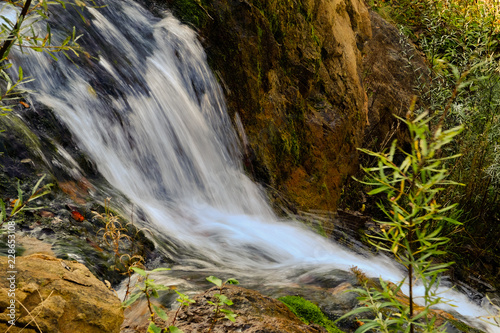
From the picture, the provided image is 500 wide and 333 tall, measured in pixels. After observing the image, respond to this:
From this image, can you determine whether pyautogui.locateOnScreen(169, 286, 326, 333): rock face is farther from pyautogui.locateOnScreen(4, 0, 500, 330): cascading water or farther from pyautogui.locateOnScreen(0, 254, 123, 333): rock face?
pyautogui.locateOnScreen(4, 0, 500, 330): cascading water

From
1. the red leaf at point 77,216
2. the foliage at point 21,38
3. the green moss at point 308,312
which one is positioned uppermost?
the foliage at point 21,38

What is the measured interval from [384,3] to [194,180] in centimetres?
778

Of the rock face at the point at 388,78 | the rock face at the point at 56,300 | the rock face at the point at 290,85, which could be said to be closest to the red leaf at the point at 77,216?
the rock face at the point at 56,300

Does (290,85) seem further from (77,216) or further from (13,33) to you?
(13,33)

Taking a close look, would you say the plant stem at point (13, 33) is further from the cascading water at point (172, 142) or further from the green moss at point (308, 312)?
the cascading water at point (172, 142)

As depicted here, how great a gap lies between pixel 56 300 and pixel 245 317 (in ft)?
2.44

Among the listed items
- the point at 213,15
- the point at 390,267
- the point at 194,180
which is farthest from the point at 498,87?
the point at 194,180

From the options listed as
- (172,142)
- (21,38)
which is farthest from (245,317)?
(172,142)

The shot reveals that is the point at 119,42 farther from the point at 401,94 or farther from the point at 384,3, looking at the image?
the point at 384,3

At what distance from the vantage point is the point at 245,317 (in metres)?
1.87

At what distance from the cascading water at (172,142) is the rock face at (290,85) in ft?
1.00

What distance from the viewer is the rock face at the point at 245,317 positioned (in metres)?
1.79

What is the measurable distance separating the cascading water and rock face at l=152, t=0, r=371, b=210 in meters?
0.30

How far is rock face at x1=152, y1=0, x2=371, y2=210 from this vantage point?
203 inches
